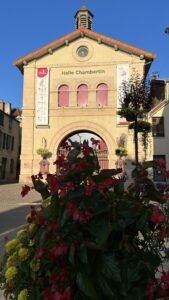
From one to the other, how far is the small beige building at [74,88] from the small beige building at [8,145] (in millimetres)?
9405

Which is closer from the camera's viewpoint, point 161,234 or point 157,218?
point 157,218

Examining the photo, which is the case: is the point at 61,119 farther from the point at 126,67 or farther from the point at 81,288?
the point at 81,288

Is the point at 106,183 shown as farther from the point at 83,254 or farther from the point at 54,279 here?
the point at 54,279

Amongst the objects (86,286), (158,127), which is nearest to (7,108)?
(158,127)

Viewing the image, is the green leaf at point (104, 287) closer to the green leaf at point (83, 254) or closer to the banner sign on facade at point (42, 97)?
the green leaf at point (83, 254)

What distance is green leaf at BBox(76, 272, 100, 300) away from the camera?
239 centimetres

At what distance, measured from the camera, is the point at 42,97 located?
3045 centimetres

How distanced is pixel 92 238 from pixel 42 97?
28.6 meters

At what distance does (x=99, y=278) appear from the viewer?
2.50m

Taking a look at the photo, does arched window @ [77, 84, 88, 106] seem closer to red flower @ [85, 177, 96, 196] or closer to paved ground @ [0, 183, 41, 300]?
paved ground @ [0, 183, 41, 300]

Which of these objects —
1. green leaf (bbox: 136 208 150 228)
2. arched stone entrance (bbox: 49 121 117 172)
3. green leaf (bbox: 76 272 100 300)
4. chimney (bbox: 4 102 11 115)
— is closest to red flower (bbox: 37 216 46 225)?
green leaf (bbox: 76 272 100 300)

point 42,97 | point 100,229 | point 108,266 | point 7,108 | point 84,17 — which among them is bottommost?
point 108,266

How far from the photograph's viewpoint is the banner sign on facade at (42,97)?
98.9 feet

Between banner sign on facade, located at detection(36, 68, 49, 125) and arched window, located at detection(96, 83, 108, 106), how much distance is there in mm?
4273
